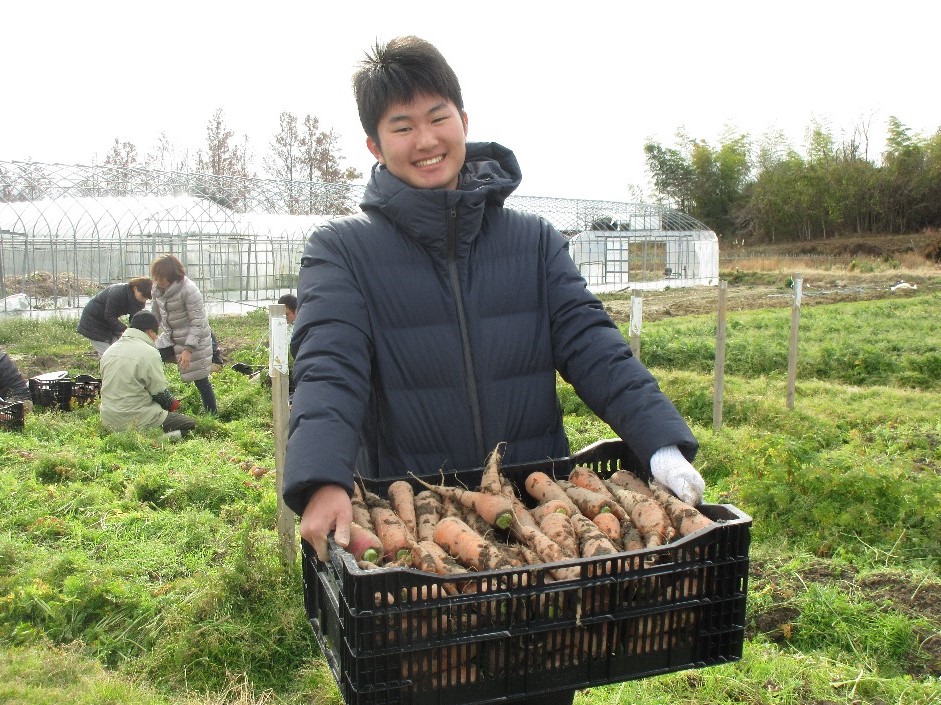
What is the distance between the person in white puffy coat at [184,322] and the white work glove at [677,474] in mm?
7216

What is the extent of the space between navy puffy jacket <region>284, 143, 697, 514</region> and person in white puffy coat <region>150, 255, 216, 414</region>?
6716mm

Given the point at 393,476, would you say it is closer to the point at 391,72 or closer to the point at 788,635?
the point at 391,72

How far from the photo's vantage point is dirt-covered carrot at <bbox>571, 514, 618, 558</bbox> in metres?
1.86

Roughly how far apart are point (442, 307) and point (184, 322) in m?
7.37

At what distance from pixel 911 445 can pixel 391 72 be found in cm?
652

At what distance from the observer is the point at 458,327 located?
2230 mm

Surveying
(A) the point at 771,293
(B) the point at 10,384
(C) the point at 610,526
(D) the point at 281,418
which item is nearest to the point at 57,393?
(B) the point at 10,384

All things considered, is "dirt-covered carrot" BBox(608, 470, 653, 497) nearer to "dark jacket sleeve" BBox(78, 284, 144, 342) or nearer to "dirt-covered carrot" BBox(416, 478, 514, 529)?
"dirt-covered carrot" BBox(416, 478, 514, 529)

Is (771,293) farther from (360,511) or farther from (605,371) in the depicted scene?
(360,511)

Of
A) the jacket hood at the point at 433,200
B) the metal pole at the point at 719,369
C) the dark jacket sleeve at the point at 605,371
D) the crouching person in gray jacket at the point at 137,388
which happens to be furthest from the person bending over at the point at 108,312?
the dark jacket sleeve at the point at 605,371

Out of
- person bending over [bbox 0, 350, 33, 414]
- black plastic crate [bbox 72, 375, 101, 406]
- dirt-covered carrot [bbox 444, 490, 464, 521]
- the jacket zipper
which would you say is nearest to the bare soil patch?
black plastic crate [bbox 72, 375, 101, 406]

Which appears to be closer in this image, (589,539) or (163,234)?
(589,539)

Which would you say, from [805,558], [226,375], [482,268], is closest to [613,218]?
[226,375]

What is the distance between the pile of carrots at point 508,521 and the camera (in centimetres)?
187
